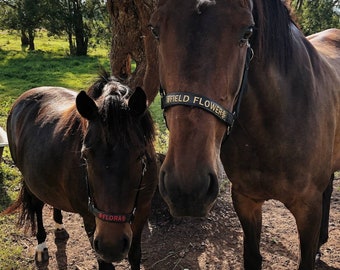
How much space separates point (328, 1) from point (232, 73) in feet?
65.0

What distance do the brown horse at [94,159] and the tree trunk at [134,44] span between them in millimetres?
671

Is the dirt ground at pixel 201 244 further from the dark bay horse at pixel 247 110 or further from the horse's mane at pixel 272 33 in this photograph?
the horse's mane at pixel 272 33

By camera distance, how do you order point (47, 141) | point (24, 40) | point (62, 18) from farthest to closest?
1. point (24, 40)
2. point (62, 18)
3. point (47, 141)

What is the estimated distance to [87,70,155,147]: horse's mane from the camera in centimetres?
217

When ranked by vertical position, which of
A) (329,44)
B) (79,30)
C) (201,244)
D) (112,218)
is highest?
(79,30)

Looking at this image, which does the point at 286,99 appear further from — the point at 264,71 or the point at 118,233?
the point at 118,233

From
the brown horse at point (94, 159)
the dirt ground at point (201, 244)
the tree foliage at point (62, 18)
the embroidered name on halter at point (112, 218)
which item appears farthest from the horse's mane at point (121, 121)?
the tree foliage at point (62, 18)

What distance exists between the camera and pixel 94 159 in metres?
2.18

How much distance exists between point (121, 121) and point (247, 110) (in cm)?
77

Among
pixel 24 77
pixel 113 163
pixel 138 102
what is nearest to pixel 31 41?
pixel 24 77

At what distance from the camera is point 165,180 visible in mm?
1345

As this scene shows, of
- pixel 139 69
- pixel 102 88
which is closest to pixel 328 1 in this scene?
pixel 139 69

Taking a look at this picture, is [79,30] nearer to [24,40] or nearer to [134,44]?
[24,40]

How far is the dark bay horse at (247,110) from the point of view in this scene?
1354 mm
